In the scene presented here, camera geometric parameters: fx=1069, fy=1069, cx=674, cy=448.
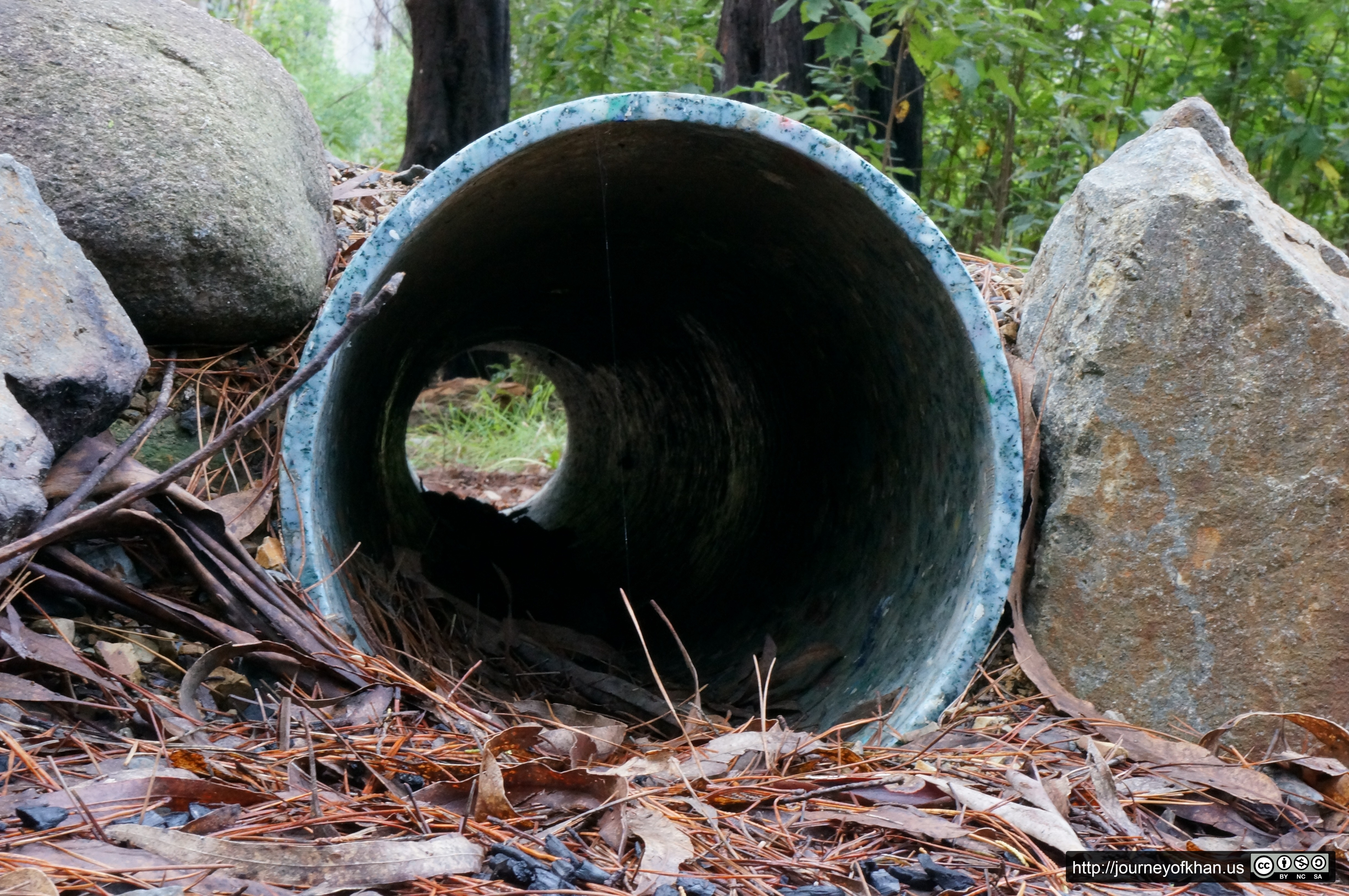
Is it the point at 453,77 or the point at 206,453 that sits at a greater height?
the point at 453,77

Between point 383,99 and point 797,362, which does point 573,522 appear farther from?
point 383,99

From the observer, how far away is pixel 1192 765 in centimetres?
201

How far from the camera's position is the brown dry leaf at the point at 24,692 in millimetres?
1671

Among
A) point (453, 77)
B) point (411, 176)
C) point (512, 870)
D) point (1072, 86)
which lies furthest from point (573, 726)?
point (453, 77)

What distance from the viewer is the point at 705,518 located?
457 centimetres

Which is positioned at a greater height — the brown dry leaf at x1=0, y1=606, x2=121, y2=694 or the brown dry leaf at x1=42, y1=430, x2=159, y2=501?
the brown dry leaf at x1=42, y1=430, x2=159, y2=501

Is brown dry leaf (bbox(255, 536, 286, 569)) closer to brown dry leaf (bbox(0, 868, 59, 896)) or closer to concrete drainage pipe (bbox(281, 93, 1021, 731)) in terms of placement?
concrete drainage pipe (bbox(281, 93, 1021, 731))

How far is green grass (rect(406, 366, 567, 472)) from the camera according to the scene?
25.3 ft

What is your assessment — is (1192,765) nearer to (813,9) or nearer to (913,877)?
(913,877)

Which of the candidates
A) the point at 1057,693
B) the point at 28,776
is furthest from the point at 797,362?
the point at 28,776

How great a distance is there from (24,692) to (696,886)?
111 cm

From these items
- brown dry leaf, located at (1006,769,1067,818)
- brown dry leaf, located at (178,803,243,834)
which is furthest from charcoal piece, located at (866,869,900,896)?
brown dry leaf, located at (178,803,243,834)

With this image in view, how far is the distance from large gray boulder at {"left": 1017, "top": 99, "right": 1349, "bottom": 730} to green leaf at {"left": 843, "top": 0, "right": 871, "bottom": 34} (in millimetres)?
2441

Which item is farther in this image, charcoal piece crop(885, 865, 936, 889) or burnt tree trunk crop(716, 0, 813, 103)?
burnt tree trunk crop(716, 0, 813, 103)
